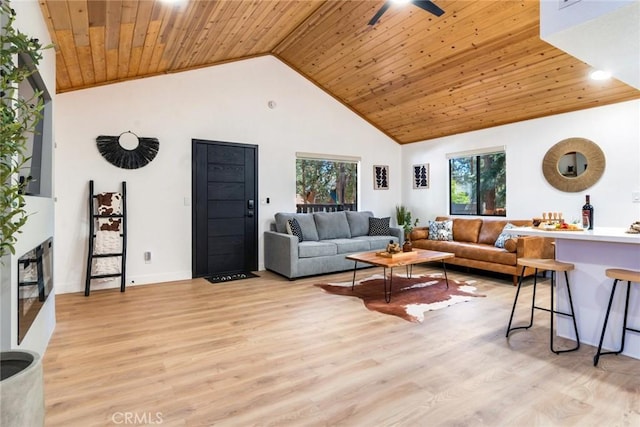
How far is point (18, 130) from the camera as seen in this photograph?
1.35 metres

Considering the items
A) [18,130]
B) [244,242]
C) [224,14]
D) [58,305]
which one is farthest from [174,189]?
[18,130]

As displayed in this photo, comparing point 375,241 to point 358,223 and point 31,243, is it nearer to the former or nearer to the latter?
point 358,223

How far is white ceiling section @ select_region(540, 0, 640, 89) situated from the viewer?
1.94 meters

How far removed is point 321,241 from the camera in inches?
217

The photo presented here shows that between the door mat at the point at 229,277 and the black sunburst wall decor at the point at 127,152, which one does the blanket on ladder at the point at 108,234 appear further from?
the door mat at the point at 229,277

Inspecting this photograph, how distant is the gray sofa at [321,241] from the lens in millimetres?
4969

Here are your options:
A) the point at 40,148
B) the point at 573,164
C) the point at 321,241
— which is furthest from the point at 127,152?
the point at 573,164

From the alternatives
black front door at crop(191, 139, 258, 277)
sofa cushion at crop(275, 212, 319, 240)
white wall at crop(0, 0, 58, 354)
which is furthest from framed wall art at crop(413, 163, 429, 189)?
white wall at crop(0, 0, 58, 354)

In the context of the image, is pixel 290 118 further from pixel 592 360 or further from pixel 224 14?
pixel 592 360

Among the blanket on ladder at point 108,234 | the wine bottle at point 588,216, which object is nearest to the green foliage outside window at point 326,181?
the blanket on ladder at point 108,234

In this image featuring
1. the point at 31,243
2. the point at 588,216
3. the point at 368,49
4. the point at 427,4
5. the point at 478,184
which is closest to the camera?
the point at 31,243

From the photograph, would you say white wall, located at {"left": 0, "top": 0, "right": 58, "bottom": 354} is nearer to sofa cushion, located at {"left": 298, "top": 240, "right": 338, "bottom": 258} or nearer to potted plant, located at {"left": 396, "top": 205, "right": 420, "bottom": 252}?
sofa cushion, located at {"left": 298, "top": 240, "right": 338, "bottom": 258}

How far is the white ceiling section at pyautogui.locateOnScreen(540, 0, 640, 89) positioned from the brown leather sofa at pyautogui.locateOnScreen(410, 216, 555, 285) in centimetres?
261

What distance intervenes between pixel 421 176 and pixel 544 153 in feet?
7.39
